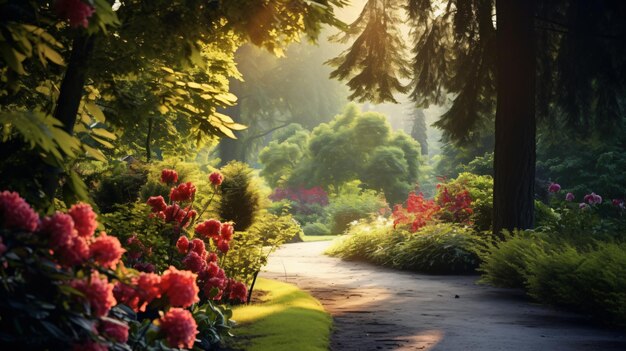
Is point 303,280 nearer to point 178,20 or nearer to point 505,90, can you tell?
point 505,90

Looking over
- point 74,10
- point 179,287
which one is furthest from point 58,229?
point 74,10

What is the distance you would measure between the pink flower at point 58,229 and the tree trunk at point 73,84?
2290 mm

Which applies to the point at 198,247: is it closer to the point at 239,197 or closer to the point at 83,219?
the point at 239,197

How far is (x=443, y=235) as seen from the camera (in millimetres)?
15289

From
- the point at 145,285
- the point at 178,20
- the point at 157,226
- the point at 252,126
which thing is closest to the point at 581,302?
the point at 157,226

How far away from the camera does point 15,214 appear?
2.67m

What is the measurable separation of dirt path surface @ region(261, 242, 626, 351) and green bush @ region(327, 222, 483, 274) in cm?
88

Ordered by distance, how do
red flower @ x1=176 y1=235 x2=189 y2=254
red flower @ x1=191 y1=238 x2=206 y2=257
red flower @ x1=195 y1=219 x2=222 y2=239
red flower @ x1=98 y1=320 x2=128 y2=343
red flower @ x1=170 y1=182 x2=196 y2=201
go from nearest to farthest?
red flower @ x1=98 y1=320 x2=128 y2=343
red flower @ x1=176 y1=235 x2=189 y2=254
red flower @ x1=191 y1=238 x2=206 y2=257
red flower @ x1=195 y1=219 x2=222 y2=239
red flower @ x1=170 y1=182 x2=196 y2=201

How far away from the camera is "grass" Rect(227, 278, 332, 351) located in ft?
20.6

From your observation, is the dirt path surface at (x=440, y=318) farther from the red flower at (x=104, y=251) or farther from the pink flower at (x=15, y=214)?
the pink flower at (x=15, y=214)

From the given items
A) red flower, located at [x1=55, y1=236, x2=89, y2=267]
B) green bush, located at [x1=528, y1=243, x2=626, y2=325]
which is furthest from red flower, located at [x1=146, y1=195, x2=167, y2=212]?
green bush, located at [x1=528, y1=243, x2=626, y2=325]

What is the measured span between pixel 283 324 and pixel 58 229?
484cm

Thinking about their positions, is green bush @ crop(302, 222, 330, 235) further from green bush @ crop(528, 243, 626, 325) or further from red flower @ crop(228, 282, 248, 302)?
red flower @ crop(228, 282, 248, 302)

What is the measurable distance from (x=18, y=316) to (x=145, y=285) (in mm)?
629
